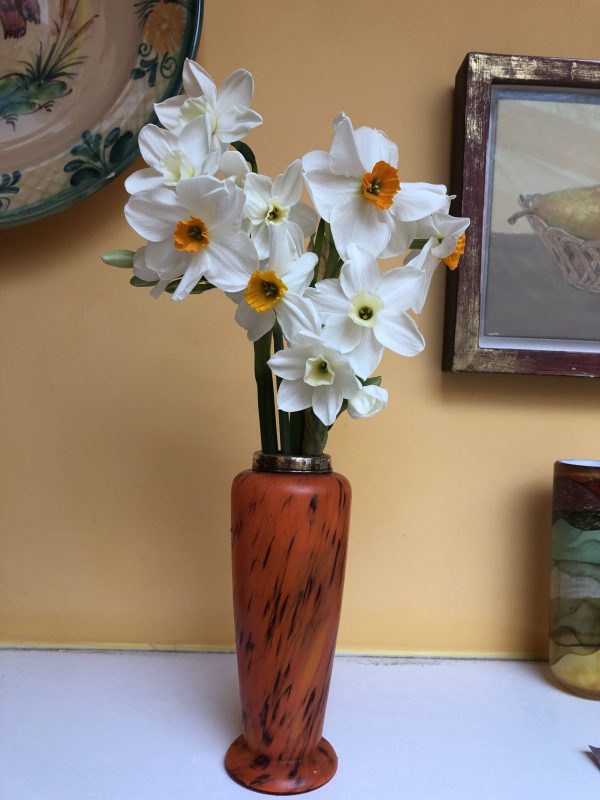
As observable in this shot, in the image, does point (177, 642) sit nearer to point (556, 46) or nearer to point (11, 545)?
point (11, 545)

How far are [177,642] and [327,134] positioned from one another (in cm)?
64

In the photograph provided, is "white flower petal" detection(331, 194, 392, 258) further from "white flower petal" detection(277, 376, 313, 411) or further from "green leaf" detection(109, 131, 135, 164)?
"green leaf" detection(109, 131, 135, 164)

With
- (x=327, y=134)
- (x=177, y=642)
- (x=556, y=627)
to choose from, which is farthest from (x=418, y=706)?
(x=327, y=134)

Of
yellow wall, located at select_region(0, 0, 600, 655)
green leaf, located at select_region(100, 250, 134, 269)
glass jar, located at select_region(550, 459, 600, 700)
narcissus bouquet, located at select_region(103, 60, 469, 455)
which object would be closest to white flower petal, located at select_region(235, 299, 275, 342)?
narcissus bouquet, located at select_region(103, 60, 469, 455)

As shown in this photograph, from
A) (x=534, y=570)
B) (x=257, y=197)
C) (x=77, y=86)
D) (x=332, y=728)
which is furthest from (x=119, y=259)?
(x=534, y=570)

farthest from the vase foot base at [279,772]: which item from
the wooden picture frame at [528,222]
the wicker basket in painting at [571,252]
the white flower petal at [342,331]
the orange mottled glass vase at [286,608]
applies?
the wicker basket in painting at [571,252]

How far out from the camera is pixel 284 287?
53 cm

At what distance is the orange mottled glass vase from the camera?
0.56 meters

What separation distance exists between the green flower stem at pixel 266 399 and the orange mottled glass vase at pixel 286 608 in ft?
0.07

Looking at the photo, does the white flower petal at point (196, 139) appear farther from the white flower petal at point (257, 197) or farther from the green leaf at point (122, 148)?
the green leaf at point (122, 148)

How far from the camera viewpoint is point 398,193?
0.55 m

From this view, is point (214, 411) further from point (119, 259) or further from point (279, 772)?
point (279, 772)

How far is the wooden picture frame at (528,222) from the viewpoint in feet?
2.69

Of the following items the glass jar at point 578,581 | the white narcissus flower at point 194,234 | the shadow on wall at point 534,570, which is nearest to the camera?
the white narcissus flower at point 194,234
